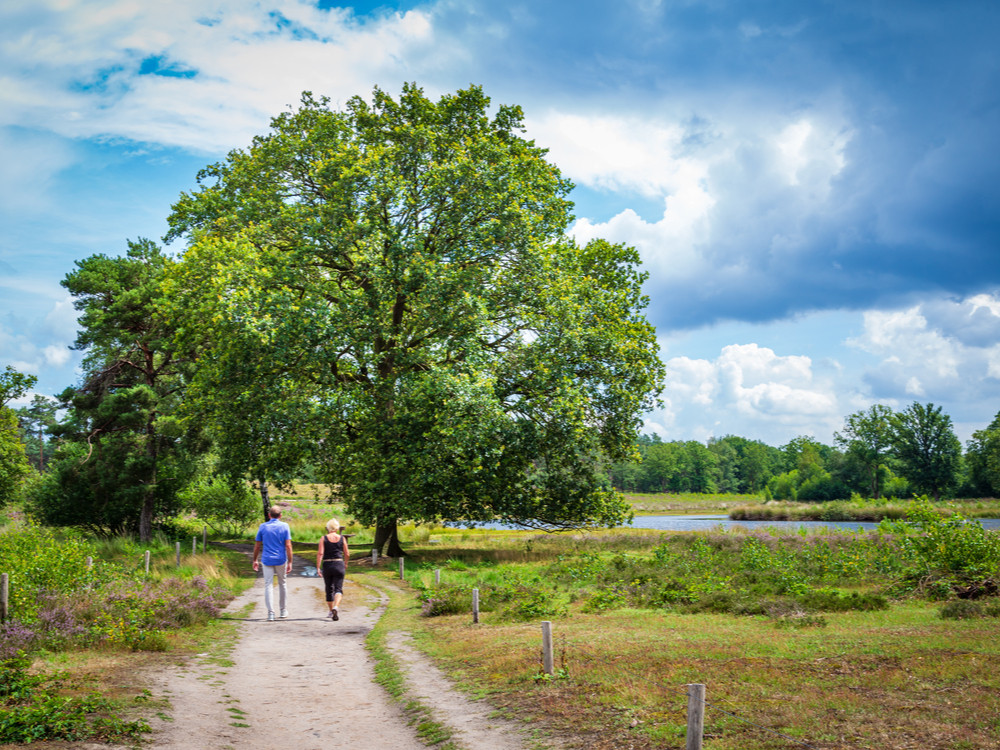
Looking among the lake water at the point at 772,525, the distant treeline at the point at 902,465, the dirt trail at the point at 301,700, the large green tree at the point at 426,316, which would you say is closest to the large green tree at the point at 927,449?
the distant treeline at the point at 902,465

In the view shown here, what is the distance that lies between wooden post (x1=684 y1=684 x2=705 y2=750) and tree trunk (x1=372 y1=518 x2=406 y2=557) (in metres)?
26.6

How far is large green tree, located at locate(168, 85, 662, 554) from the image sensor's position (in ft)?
93.4

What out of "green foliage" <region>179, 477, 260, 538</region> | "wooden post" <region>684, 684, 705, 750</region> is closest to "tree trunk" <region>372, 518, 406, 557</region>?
"green foliage" <region>179, 477, 260, 538</region>

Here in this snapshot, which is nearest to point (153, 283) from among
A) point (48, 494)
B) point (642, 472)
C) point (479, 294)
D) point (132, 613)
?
point (48, 494)

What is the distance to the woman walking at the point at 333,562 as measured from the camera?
16797 millimetres

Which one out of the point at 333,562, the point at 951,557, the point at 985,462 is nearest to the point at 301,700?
the point at 333,562

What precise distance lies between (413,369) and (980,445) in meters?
106

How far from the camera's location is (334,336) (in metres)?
28.8

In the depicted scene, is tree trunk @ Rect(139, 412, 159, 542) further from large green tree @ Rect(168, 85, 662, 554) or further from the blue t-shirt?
the blue t-shirt

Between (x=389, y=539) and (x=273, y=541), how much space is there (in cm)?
1774

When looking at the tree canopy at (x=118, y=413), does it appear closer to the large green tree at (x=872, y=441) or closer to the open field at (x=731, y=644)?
the open field at (x=731, y=644)

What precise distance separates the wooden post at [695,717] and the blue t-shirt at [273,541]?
11.6 meters

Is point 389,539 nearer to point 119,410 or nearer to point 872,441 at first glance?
point 119,410

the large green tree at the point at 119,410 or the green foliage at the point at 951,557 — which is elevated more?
the large green tree at the point at 119,410
